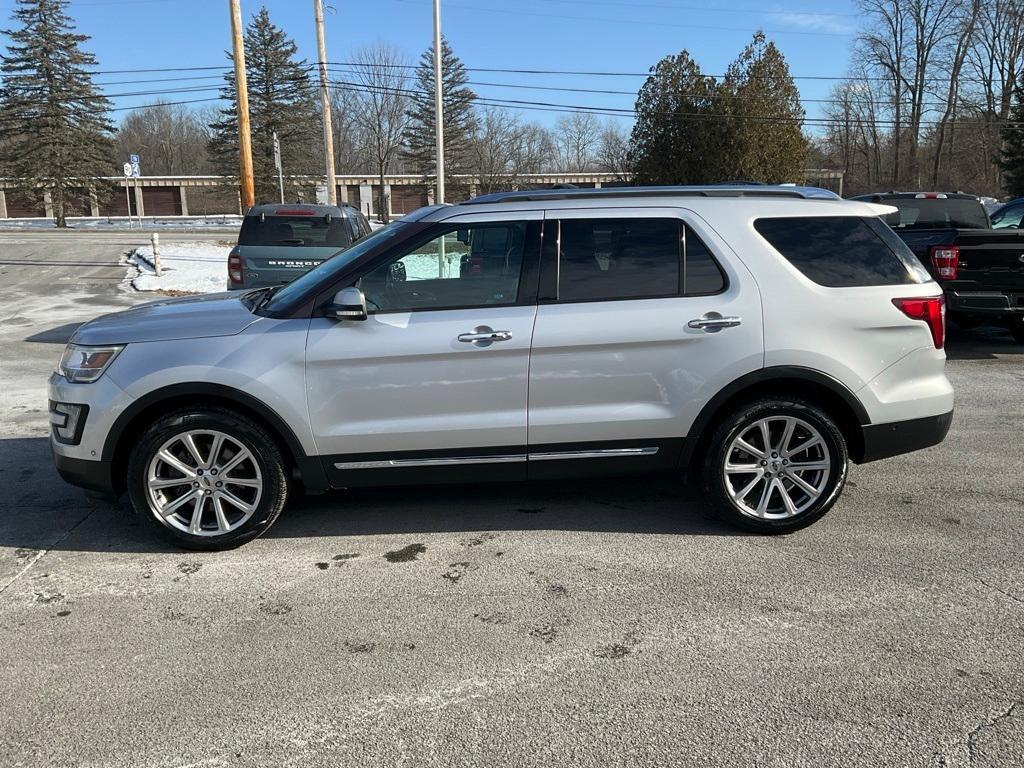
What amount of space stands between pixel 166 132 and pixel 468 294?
9048 centimetres

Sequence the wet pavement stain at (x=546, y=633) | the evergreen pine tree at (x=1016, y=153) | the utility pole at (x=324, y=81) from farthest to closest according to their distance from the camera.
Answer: the evergreen pine tree at (x=1016, y=153) → the utility pole at (x=324, y=81) → the wet pavement stain at (x=546, y=633)

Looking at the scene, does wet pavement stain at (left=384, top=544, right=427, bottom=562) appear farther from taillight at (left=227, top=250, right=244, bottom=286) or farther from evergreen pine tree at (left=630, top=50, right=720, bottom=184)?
evergreen pine tree at (left=630, top=50, right=720, bottom=184)

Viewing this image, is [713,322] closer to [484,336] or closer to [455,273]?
[484,336]

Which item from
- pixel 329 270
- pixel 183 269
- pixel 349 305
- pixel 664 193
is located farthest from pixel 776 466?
pixel 183 269

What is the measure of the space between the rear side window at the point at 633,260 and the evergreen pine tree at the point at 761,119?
21177mm

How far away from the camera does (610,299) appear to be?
4.22 metres

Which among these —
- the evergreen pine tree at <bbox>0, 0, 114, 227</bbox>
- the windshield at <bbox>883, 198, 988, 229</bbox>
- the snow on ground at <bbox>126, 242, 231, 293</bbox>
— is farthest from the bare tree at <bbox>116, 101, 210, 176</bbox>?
the windshield at <bbox>883, 198, 988, 229</bbox>

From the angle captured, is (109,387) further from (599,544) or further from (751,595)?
(751,595)

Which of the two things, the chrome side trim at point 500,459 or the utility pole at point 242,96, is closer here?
the chrome side trim at point 500,459

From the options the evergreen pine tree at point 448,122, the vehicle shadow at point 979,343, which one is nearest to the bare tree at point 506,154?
the evergreen pine tree at point 448,122

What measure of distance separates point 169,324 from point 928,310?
4.21 meters

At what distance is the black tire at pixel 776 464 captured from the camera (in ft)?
14.1

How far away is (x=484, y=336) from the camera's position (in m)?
4.08

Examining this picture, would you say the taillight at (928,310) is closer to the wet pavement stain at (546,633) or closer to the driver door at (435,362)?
the driver door at (435,362)
